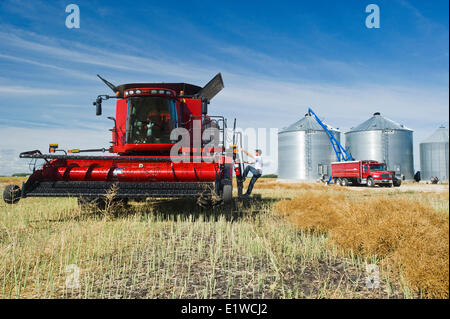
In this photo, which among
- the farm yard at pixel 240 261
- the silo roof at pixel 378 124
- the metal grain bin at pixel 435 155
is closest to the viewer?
the farm yard at pixel 240 261

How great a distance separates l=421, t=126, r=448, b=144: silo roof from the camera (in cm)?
4058

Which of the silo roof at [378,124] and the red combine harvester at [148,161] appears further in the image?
the silo roof at [378,124]

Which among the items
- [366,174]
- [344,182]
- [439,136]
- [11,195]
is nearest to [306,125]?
[344,182]

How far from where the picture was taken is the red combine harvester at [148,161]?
5.96 meters

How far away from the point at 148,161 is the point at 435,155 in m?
44.2

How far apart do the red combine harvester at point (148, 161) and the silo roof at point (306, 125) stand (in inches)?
1217

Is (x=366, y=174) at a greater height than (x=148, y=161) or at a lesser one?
lesser

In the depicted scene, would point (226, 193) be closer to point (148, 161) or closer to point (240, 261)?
point (148, 161)

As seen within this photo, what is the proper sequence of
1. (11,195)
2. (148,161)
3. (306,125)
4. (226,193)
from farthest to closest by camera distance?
(306,125), (148,161), (226,193), (11,195)

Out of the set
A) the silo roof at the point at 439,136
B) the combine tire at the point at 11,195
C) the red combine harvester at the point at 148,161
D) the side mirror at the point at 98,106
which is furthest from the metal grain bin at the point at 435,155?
the combine tire at the point at 11,195

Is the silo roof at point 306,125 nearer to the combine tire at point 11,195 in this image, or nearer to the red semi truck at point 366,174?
the red semi truck at point 366,174

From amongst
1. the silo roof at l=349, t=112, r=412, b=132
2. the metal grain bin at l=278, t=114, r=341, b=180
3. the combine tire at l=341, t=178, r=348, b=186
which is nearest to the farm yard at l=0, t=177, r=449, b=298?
the combine tire at l=341, t=178, r=348, b=186

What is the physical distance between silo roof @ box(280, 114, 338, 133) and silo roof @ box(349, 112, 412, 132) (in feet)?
11.6

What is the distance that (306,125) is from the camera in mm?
37844
